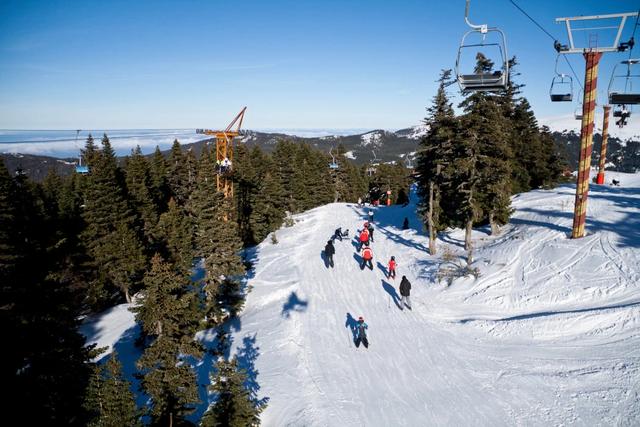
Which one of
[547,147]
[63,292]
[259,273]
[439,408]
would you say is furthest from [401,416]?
[547,147]

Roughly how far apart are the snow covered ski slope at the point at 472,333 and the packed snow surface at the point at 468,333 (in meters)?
0.06

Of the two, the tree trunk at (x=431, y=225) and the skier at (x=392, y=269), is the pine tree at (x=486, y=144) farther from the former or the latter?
the skier at (x=392, y=269)

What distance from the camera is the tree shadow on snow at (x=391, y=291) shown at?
22511 mm

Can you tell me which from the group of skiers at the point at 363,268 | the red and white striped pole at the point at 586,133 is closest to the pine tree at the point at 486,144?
the red and white striped pole at the point at 586,133

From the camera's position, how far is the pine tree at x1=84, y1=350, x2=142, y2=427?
37.3 ft

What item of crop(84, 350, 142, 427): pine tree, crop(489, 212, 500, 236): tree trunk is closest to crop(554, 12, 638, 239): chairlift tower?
crop(489, 212, 500, 236): tree trunk

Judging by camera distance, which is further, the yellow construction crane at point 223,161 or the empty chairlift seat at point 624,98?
the yellow construction crane at point 223,161

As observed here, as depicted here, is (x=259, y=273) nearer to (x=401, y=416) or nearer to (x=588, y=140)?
(x=401, y=416)

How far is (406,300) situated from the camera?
21.5m

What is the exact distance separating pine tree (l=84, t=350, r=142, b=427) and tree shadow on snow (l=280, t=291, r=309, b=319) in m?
11.2

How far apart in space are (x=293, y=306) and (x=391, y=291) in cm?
604

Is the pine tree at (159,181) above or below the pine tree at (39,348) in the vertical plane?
above

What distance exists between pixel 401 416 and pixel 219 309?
540 inches

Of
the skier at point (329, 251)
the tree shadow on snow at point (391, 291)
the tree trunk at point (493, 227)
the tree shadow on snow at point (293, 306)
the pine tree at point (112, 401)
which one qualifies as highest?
the tree trunk at point (493, 227)
